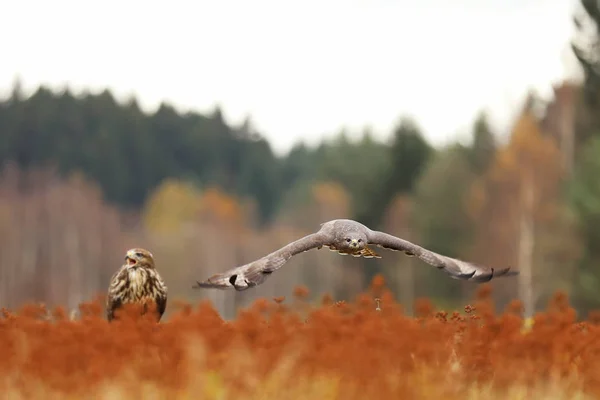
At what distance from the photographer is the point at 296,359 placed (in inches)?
244

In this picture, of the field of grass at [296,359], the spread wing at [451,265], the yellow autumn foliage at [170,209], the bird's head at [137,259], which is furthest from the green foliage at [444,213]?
the field of grass at [296,359]

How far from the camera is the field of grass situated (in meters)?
6.01

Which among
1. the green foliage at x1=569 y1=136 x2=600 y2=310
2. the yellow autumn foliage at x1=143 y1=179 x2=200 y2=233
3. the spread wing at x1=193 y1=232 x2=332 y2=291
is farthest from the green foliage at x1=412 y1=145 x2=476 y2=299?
the spread wing at x1=193 y1=232 x2=332 y2=291

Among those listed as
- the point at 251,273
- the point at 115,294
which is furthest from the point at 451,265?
the point at 115,294

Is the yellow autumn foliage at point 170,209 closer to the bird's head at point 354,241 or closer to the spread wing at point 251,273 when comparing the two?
the bird's head at point 354,241

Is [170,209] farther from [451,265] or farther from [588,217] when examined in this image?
[451,265]

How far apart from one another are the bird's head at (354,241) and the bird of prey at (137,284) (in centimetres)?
220

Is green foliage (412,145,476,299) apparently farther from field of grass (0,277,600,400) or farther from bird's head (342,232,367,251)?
field of grass (0,277,600,400)

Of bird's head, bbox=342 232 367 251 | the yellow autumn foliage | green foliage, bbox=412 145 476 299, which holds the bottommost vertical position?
bird's head, bbox=342 232 367 251

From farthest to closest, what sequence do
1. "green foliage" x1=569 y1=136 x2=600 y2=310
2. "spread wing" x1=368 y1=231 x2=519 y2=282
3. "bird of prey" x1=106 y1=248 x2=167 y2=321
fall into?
"green foliage" x1=569 y1=136 x2=600 y2=310 < "spread wing" x1=368 y1=231 x2=519 y2=282 < "bird of prey" x1=106 y1=248 x2=167 y2=321

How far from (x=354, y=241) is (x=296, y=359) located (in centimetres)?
424

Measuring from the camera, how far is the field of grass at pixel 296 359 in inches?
237

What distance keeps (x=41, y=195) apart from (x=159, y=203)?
83.8 ft

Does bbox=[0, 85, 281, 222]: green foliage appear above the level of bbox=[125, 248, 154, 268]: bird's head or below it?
above
